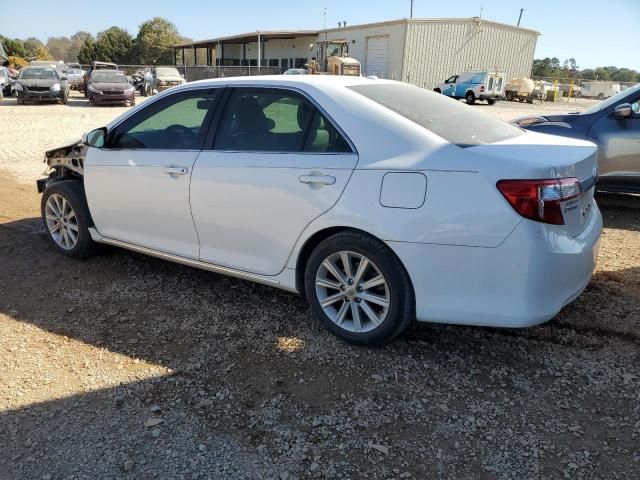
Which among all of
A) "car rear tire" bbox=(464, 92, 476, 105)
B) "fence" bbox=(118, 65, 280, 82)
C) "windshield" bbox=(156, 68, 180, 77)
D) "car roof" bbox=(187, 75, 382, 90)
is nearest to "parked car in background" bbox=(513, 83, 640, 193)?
"car roof" bbox=(187, 75, 382, 90)

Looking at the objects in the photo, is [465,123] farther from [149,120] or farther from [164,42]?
[164,42]

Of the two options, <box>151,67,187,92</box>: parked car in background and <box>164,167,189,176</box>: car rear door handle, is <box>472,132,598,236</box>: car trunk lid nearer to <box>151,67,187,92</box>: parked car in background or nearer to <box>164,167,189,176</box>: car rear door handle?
<box>164,167,189,176</box>: car rear door handle

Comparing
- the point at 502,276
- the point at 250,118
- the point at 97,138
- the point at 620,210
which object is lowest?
the point at 620,210

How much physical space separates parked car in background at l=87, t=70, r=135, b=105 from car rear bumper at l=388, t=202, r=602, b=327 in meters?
23.2

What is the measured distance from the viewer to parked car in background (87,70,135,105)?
2308cm

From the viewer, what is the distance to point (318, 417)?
272 centimetres

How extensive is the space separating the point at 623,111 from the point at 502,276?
4.71m

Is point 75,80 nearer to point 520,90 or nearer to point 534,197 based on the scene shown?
point 520,90

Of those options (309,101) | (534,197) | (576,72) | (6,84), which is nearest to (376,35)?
(6,84)

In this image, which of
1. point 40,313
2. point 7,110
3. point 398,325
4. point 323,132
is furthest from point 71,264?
point 7,110

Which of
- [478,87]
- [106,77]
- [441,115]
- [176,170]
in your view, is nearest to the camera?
[441,115]

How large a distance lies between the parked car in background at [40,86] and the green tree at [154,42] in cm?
5575

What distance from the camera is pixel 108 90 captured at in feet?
75.8

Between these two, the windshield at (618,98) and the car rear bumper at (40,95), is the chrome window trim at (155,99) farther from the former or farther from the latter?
the car rear bumper at (40,95)
